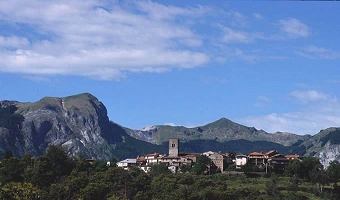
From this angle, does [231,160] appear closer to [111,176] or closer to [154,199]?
[111,176]

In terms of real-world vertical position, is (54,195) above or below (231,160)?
below

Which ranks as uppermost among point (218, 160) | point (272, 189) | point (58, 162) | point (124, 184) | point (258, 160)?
point (258, 160)

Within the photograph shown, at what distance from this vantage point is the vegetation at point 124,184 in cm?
10231

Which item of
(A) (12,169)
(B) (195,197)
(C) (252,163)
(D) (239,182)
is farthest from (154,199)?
(C) (252,163)

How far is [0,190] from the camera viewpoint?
86.4 metres

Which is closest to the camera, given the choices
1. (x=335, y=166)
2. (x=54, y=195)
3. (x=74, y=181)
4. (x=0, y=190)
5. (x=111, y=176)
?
(x=0, y=190)

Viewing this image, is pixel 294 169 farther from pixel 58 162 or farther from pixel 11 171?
pixel 11 171

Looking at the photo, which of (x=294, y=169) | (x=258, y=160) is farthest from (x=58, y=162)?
(x=258, y=160)

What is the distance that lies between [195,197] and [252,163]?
75271 mm

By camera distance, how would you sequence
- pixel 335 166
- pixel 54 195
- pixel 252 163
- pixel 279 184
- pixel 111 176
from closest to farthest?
pixel 54 195, pixel 111 176, pixel 279 184, pixel 335 166, pixel 252 163

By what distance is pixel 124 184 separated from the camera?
378 ft

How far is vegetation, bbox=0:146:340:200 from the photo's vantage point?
10231cm

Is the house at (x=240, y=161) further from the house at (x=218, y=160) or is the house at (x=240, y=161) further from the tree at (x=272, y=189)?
the tree at (x=272, y=189)

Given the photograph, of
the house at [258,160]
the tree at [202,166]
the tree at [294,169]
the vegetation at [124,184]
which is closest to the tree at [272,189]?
the vegetation at [124,184]
